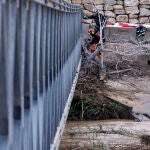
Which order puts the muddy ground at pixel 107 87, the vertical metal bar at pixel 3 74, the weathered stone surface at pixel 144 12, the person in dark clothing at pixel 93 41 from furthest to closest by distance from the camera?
the weathered stone surface at pixel 144 12
the person in dark clothing at pixel 93 41
the muddy ground at pixel 107 87
the vertical metal bar at pixel 3 74

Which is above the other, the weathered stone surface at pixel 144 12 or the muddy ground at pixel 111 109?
the weathered stone surface at pixel 144 12

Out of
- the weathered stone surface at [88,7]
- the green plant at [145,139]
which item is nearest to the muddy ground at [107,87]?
the green plant at [145,139]

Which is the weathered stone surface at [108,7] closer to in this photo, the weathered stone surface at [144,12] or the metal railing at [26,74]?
the weathered stone surface at [144,12]

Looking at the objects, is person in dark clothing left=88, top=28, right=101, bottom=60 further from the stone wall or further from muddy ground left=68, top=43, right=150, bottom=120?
the stone wall

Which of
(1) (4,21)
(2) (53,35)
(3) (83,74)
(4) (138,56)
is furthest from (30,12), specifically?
(4) (138,56)

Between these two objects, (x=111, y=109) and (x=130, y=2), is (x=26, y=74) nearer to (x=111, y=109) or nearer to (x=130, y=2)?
(x=111, y=109)

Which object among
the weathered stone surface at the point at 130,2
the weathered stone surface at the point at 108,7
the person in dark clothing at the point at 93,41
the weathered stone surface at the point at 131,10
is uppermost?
the weathered stone surface at the point at 130,2

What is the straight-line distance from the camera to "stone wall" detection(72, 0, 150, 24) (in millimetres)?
17641

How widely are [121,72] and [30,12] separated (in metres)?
9.61

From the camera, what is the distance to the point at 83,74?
423 inches

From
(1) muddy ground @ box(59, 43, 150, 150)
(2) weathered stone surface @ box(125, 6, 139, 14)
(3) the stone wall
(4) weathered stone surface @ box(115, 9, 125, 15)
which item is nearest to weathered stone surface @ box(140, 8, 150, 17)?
(3) the stone wall

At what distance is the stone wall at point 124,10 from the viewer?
17.6m

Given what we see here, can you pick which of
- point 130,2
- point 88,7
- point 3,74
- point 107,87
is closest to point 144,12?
point 130,2

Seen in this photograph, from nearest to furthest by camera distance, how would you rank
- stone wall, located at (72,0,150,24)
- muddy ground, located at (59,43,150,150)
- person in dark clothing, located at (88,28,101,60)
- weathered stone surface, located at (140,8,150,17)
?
muddy ground, located at (59,43,150,150)
person in dark clothing, located at (88,28,101,60)
stone wall, located at (72,0,150,24)
weathered stone surface, located at (140,8,150,17)
